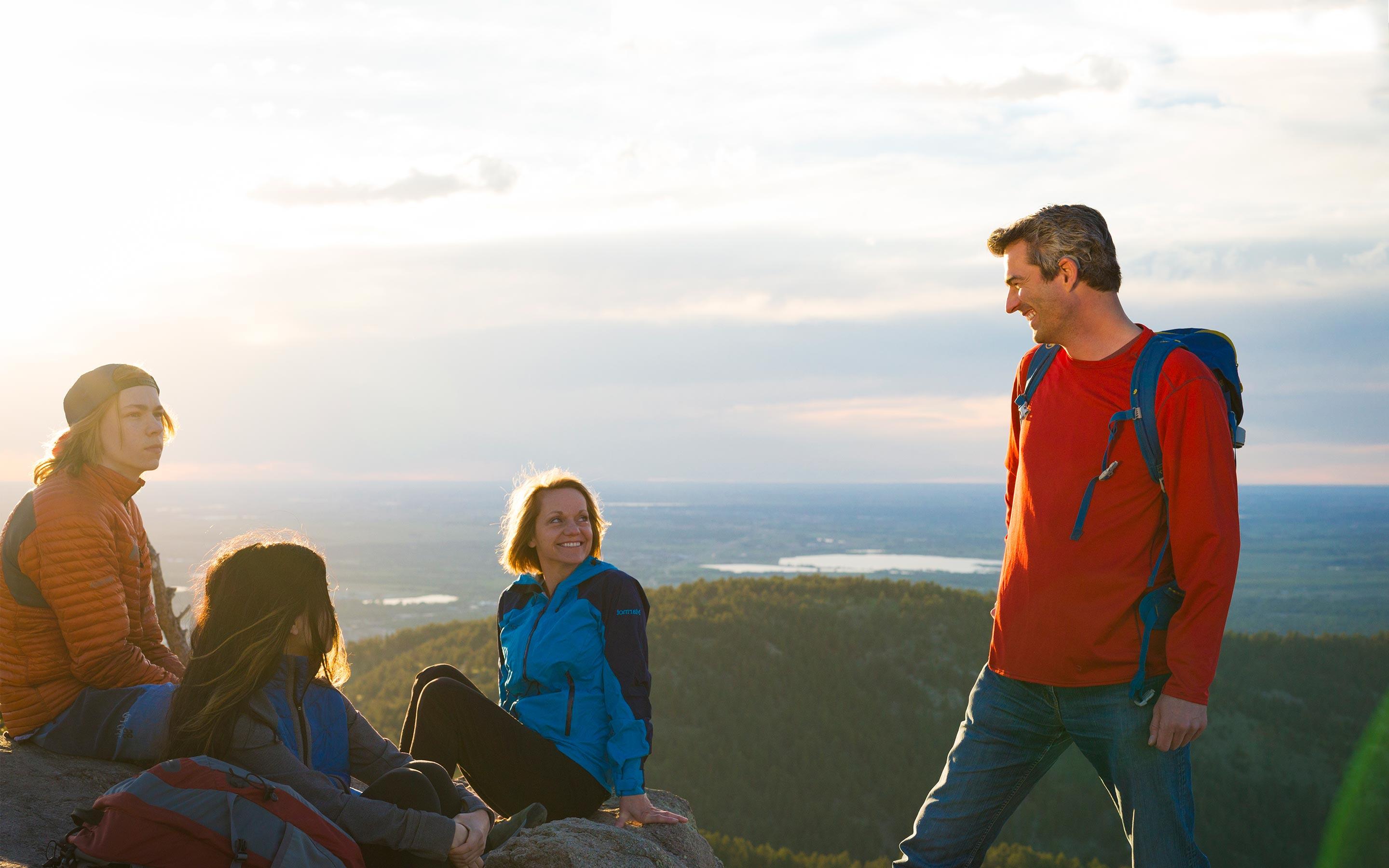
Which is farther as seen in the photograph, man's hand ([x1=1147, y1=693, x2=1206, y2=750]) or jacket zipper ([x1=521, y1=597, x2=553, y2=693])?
jacket zipper ([x1=521, y1=597, x2=553, y2=693])

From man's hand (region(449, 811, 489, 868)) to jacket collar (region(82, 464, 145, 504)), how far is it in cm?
224

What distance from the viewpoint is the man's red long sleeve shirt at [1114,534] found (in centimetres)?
311

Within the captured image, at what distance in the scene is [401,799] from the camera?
11.7ft

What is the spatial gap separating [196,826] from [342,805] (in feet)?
1.81

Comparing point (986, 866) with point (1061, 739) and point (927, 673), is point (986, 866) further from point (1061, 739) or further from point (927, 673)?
point (1061, 739)

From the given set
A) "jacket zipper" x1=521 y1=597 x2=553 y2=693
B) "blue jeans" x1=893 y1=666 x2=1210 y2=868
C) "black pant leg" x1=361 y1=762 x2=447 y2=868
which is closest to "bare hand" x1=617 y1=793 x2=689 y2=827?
"jacket zipper" x1=521 y1=597 x2=553 y2=693

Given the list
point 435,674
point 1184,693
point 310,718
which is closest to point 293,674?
point 310,718

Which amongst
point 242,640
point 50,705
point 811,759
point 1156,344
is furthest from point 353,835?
point 811,759

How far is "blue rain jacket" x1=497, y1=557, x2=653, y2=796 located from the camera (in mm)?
4512

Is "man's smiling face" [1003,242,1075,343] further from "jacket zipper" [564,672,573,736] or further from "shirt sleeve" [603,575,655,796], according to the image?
"jacket zipper" [564,672,573,736]

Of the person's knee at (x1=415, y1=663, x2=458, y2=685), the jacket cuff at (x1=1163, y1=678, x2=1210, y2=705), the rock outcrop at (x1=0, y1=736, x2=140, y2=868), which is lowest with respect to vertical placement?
the rock outcrop at (x1=0, y1=736, x2=140, y2=868)

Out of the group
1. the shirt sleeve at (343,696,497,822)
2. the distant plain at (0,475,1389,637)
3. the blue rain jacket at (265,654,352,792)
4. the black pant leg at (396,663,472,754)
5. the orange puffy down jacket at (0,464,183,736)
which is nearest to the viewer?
the blue rain jacket at (265,654,352,792)

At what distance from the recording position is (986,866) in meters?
15.0

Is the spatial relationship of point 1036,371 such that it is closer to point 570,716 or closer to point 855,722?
point 570,716
